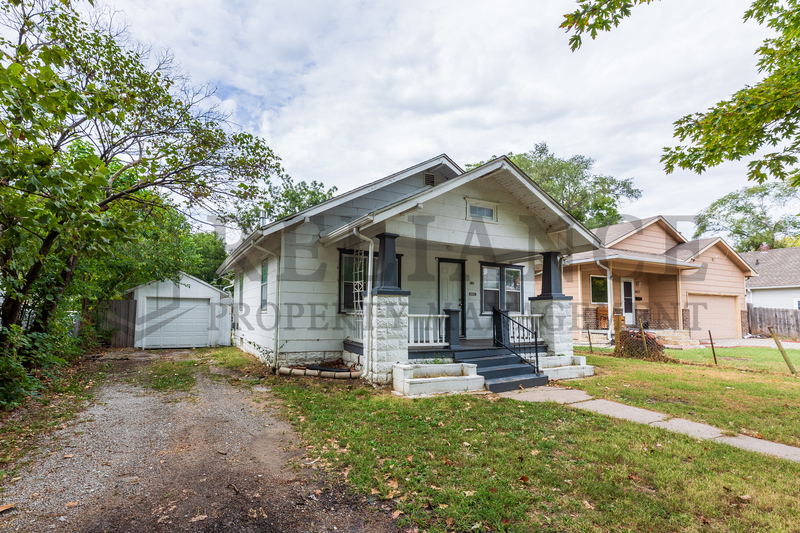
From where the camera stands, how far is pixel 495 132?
21.1m

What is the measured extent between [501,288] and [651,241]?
10.7m

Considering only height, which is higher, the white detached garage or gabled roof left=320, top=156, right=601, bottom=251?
gabled roof left=320, top=156, right=601, bottom=251

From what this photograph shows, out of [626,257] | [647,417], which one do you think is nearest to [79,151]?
[647,417]

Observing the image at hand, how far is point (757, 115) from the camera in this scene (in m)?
5.54

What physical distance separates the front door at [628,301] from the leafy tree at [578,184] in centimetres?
914

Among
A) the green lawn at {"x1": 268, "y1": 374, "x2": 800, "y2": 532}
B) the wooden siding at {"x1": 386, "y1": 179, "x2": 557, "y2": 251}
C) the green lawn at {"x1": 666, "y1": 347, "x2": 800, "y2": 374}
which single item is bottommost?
the green lawn at {"x1": 666, "y1": 347, "x2": 800, "y2": 374}

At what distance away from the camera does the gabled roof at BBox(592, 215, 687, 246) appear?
1610cm

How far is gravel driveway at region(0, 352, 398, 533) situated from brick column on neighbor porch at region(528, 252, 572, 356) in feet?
21.3

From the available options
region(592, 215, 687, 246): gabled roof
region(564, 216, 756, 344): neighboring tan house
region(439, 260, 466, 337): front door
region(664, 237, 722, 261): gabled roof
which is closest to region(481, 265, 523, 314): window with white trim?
region(439, 260, 466, 337): front door

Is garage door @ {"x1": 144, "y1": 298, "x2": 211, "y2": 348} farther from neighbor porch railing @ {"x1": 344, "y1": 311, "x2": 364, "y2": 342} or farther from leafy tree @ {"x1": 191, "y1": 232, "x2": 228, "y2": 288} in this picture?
leafy tree @ {"x1": 191, "y1": 232, "x2": 228, "y2": 288}

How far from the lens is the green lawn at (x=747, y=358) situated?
32.8ft

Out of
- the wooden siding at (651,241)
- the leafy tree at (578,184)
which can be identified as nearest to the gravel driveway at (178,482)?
the wooden siding at (651,241)

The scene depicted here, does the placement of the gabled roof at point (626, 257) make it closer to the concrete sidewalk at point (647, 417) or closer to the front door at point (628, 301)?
the front door at point (628, 301)

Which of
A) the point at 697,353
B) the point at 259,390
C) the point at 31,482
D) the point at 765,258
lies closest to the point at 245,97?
the point at 259,390
